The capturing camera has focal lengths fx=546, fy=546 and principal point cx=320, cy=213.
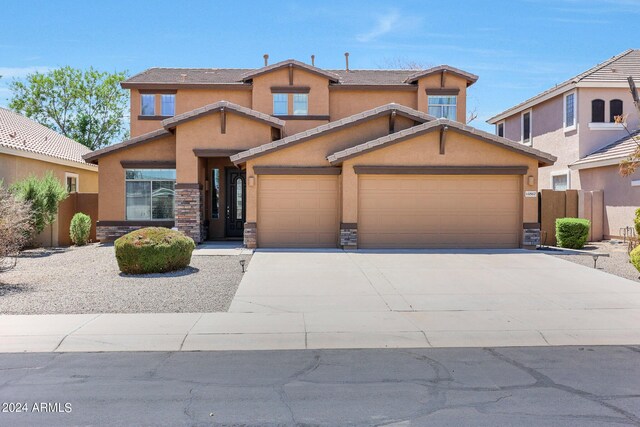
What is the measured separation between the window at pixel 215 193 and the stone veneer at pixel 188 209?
196cm

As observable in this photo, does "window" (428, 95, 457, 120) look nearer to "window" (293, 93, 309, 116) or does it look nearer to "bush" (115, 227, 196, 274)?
"window" (293, 93, 309, 116)

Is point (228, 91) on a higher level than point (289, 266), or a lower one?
higher

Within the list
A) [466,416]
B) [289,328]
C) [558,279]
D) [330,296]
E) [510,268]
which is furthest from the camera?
[510,268]

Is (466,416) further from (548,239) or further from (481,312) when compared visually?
(548,239)

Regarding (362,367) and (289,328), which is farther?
(289,328)

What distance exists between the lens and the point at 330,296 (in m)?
10.4

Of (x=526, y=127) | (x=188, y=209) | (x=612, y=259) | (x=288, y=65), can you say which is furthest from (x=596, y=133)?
(x=188, y=209)

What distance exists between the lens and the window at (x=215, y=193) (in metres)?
21.0

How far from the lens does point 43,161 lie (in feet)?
71.7

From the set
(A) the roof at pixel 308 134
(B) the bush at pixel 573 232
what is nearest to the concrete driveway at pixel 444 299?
(B) the bush at pixel 573 232

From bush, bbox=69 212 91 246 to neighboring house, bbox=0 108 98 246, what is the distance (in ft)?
3.08

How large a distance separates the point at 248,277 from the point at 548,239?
40.3 feet

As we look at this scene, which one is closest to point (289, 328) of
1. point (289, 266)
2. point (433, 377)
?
point (433, 377)

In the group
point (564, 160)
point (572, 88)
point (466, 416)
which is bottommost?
point (466, 416)
